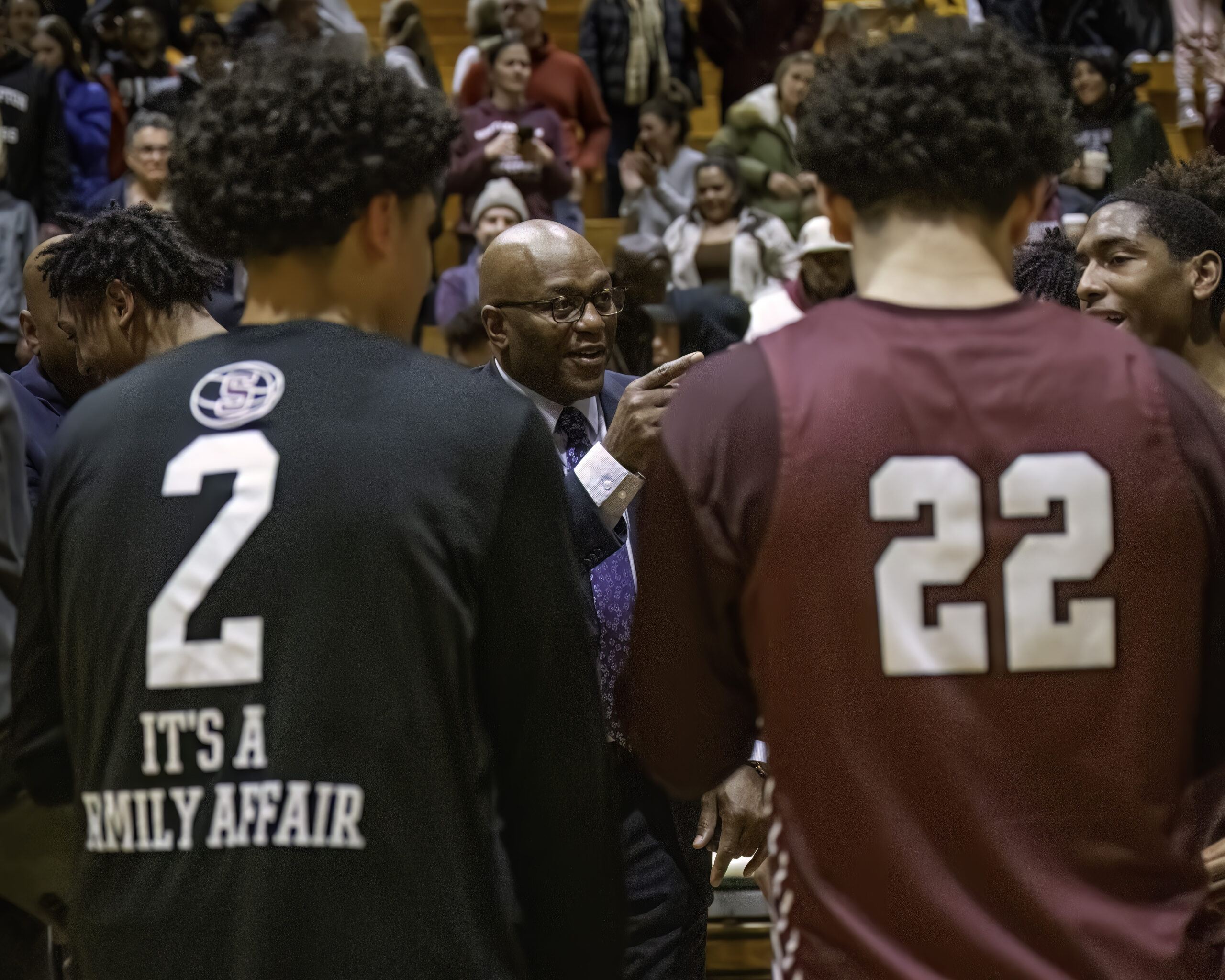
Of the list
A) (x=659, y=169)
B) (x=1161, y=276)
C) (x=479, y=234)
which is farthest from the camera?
(x=659, y=169)

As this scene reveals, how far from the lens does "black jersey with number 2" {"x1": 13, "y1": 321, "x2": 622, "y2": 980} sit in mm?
1754

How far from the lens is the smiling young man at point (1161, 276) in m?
3.38

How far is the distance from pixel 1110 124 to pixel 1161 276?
5.85 m

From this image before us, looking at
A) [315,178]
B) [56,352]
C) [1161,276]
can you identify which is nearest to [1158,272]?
[1161,276]

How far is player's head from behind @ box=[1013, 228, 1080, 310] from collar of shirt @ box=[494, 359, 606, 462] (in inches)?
47.0

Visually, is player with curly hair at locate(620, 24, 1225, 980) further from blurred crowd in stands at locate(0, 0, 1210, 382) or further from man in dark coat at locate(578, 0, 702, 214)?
man in dark coat at locate(578, 0, 702, 214)

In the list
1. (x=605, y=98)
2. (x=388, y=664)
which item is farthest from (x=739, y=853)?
(x=605, y=98)

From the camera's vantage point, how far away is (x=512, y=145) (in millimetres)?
8445

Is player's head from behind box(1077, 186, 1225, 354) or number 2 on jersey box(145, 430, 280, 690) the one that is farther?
player's head from behind box(1077, 186, 1225, 354)

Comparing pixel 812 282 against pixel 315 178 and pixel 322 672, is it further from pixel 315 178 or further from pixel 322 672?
pixel 322 672

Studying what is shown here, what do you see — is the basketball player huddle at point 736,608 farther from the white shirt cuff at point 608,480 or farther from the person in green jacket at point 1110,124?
the person in green jacket at point 1110,124

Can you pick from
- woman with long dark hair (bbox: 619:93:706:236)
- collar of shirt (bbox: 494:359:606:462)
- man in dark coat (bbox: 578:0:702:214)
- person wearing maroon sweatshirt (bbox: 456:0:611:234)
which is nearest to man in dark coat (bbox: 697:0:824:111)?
man in dark coat (bbox: 578:0:702:214)

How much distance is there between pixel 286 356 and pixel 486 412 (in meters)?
0.25

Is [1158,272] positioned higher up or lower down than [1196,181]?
lower down
